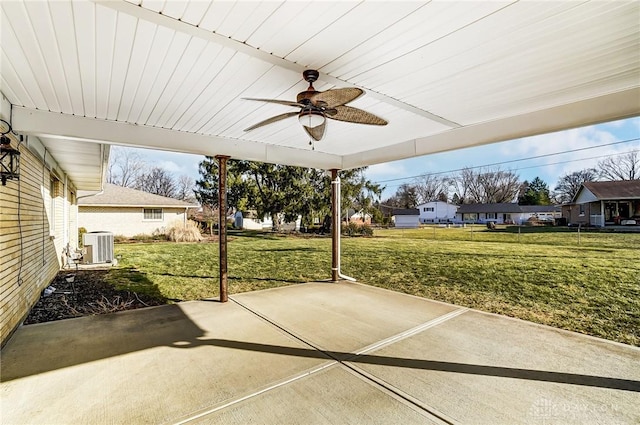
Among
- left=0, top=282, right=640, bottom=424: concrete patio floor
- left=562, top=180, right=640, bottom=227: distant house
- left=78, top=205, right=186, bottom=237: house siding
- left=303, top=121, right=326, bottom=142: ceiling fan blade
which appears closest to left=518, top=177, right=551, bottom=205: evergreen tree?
left=562, top=180, right=640, bottom=227: distant house

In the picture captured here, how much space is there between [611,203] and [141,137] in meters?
26.3

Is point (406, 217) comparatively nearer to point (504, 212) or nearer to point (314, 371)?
point (504, 212)

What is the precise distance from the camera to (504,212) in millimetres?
31984

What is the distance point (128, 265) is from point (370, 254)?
7581mm

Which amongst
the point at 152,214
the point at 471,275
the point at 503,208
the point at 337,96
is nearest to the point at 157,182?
the point at 152,214

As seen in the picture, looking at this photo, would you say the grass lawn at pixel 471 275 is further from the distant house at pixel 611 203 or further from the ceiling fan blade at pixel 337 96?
the distant house at pixel 611 203

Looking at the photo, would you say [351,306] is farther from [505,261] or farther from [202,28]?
[505,261]

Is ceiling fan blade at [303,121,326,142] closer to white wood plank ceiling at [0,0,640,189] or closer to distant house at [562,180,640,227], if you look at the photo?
white wood plank ceiling at [0,0,640,189]

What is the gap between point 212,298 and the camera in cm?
540

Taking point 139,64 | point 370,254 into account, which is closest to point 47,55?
point 139,64

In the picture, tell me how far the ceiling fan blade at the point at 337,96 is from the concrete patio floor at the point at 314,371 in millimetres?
2387

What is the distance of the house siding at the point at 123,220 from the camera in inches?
597

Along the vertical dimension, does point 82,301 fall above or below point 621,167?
below

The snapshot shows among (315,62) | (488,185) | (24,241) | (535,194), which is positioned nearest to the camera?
(315,62)
